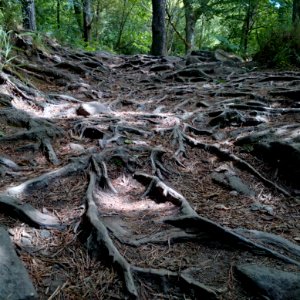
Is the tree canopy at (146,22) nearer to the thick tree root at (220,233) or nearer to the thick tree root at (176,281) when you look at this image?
the thick tree root at (220,233)

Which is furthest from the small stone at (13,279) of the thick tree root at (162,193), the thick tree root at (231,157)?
the thick tree root at (231,157)

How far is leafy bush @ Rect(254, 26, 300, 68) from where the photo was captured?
8922 millimetres

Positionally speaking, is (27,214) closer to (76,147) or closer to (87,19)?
(76,147)

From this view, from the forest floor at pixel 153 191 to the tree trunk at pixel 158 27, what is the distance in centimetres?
661

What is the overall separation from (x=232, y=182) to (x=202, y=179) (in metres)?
0.35

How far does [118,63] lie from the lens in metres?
11.3

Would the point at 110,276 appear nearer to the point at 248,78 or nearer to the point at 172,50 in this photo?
the point at 248,78

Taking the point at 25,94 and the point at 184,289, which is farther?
the point at 25,94

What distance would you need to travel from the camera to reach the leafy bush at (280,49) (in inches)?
351

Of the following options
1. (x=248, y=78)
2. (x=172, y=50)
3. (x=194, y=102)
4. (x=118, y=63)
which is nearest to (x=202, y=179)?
(x=194, y=102)

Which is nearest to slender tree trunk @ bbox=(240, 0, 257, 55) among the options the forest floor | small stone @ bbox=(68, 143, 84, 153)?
the forest floor

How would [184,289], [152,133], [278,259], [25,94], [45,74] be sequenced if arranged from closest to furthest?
[184,289], [278,259], [152,133], [25,94], [45,74]

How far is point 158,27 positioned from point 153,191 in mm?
10356

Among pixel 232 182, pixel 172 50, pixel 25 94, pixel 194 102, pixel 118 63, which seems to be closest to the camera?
pixel 232 182
